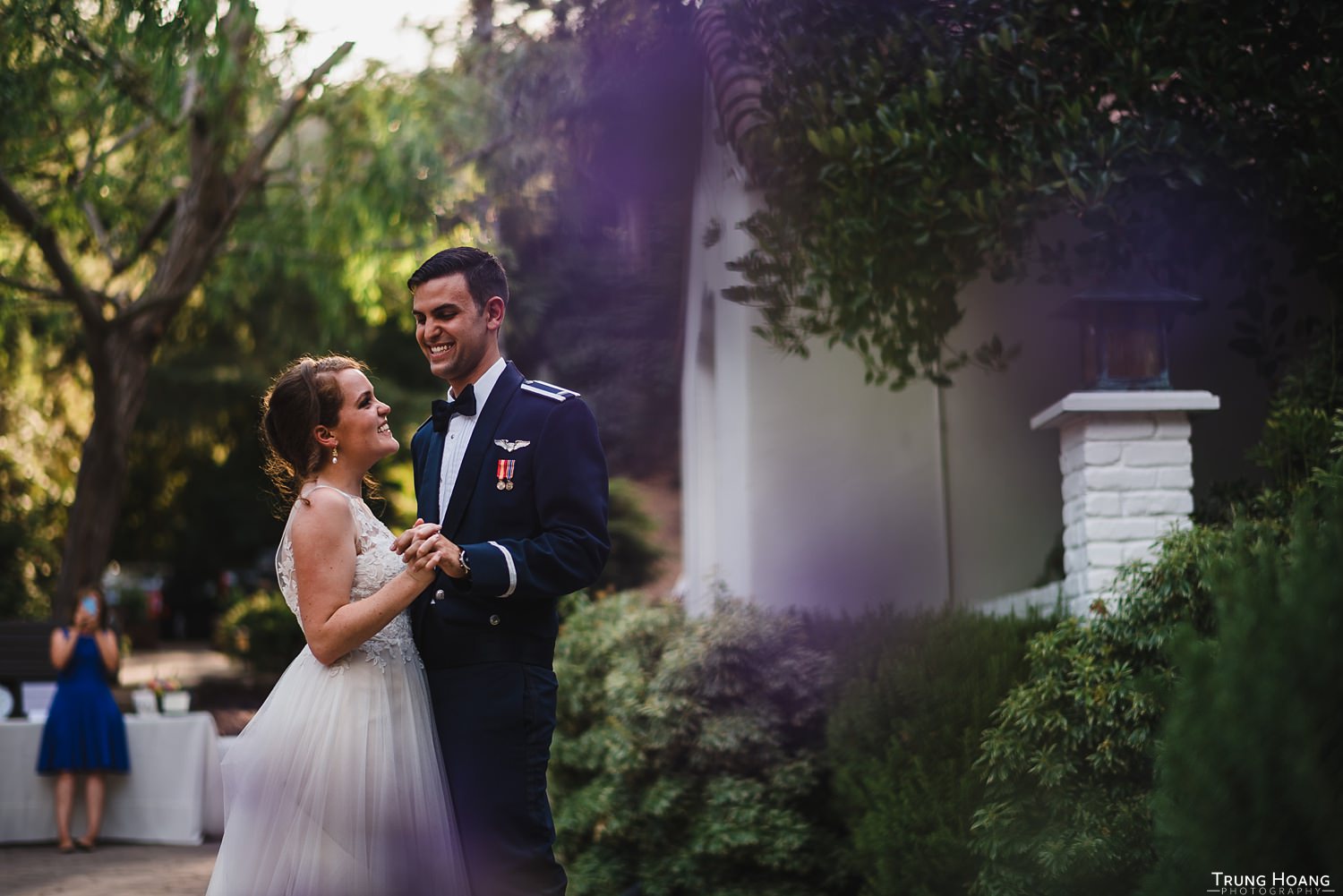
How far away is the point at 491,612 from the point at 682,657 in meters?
3.29

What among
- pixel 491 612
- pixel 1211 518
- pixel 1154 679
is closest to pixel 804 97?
pixel 1211 518

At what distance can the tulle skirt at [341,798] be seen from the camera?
3.21 metres

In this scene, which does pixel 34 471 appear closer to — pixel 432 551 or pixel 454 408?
pixel 454 408

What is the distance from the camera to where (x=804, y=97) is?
611 centimetres

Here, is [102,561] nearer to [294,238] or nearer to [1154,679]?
[294,238]

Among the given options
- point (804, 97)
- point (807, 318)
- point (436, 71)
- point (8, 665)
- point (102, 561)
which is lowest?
point (8, 665)

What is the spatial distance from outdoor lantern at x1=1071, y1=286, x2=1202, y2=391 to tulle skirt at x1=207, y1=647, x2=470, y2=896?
3.62 m

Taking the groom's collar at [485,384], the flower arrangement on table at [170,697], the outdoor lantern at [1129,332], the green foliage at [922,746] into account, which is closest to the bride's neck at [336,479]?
the groom's collar at [485,384]

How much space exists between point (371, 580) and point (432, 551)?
1.14 feet

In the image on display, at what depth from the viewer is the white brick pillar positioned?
5484 millimetres

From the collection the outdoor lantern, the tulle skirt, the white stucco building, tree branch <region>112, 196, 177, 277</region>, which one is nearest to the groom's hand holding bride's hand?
the tulle skirt

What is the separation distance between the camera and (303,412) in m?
3.59

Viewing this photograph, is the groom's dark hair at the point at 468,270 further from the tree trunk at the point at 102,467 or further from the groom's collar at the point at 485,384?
the tree trunk at the point at 102,467

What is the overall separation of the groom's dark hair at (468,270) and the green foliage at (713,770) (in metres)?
3.28
